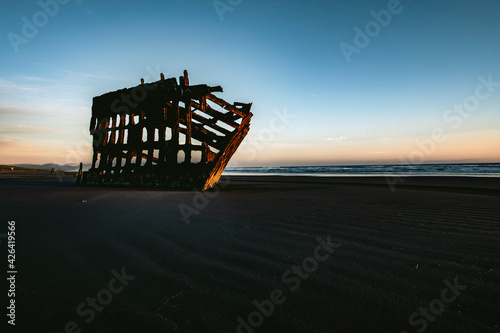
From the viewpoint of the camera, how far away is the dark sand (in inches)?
49.8

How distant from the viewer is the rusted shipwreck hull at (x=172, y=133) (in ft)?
27.7

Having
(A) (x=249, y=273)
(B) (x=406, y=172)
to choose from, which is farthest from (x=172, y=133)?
(B) (x=406, y=172)

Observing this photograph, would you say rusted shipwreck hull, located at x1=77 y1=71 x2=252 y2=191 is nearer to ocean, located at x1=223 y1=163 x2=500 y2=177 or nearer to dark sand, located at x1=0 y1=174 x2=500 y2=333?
dark sand, located at x1=0 y1=174 x2=500 y2=333

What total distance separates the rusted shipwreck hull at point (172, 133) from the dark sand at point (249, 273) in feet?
16.4

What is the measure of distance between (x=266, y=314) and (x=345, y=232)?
196cm

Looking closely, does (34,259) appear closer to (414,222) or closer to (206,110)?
(414,222)

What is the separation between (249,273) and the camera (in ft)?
5.94

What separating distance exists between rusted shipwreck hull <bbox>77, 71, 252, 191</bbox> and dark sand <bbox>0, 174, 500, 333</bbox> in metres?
5.00

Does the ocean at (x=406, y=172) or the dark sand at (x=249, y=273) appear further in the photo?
the ocean at (x=406, y=172)

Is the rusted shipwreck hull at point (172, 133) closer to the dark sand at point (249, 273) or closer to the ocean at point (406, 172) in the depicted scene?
the dark sand at point (249, 273)

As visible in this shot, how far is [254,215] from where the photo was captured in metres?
3.97

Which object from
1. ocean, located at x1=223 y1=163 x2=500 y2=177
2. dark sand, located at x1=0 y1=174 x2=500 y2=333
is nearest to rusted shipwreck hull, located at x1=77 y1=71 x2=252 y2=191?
dark sand, located at x1=0 y1=174 x2=500 y2=333

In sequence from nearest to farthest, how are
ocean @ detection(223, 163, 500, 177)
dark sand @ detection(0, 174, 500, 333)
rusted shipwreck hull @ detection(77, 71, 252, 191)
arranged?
dark sand @ detection(0, 174, 500, 333), rusted shipwreck hull @ detection(77, 71, 252, 191), ocean @ detection(223, 163, 500, 177)

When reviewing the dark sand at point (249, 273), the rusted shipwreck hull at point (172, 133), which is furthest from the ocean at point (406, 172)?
the dark sand at point (249, 273)
